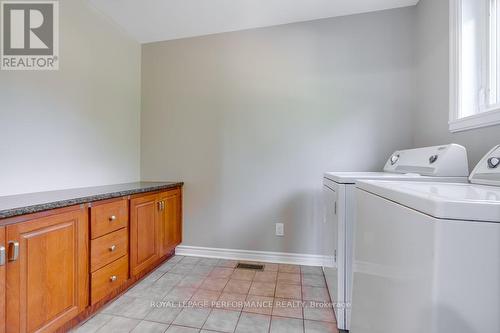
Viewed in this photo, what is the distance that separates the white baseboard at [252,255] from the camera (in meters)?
2.33

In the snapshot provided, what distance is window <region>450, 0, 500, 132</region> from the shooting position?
1.34m

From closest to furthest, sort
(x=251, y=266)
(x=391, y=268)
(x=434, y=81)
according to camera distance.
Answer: (x=391, y=268) < (x=434, y=81) < (x=251, y=266)

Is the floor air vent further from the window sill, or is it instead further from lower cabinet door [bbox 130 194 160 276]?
the window sill

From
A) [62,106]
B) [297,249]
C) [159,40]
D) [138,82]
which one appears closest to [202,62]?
[159,40]

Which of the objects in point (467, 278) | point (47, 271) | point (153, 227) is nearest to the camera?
point (467, 278)

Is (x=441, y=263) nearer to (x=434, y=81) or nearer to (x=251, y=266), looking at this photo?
(x=434, y=81)

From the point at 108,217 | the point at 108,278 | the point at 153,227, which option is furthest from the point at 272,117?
the point at 108,278

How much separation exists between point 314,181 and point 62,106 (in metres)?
2.22

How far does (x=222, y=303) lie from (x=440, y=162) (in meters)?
1.69

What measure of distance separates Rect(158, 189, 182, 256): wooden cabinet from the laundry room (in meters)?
0.03

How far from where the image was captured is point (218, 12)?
2186 millimetres

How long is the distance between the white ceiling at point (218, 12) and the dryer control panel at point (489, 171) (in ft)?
5.68

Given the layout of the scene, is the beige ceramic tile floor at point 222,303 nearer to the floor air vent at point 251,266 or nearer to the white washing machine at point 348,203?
the floor air vent at point 251,266

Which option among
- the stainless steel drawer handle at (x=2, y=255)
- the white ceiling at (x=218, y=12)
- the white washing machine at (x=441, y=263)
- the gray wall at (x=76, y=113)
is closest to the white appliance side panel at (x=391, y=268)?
the white washing machine at (x=441, y=263)
